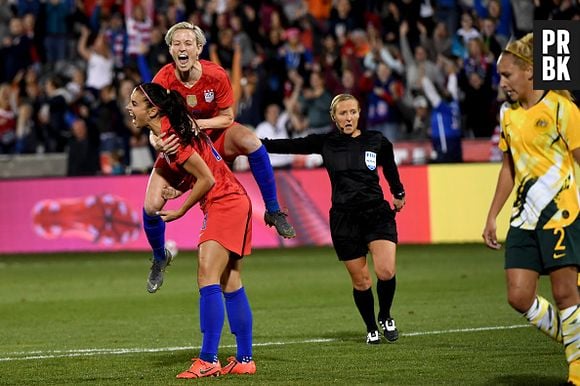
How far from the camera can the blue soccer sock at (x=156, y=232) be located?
1059 cm

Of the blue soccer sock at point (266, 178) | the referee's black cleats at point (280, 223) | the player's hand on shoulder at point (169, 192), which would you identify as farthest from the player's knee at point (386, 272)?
the player's hand on shoulder at point (169, 192)

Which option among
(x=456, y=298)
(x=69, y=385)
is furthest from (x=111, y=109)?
(x=69, y=385)

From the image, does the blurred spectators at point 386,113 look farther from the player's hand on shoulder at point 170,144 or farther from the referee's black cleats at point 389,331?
the player's hand on shoulder at point 170,144

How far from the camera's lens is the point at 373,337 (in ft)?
36.1

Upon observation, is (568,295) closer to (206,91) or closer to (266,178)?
(266,178)

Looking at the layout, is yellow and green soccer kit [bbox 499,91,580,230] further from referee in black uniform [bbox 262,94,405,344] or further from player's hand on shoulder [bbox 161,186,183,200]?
referee in black uniform [bbox 262,94,405,344]

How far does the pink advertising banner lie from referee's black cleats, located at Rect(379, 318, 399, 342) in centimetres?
1108

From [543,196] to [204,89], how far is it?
11.1 feet

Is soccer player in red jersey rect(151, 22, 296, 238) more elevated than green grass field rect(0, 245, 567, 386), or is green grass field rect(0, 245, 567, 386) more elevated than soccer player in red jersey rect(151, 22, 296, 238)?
soccer player in red jersey rect(151, 22, 296, 238)

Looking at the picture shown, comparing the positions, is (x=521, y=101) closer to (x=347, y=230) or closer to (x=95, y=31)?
(x=347, y=230)

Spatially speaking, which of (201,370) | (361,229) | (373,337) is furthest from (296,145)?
(201,370)

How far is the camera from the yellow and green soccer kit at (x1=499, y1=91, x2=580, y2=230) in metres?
7.78

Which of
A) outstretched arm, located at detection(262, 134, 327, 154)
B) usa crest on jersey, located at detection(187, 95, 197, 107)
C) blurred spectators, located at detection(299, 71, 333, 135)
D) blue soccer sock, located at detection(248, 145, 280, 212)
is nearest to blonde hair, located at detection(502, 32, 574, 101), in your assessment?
usa crest on jersey, located at detection(187, 95, 197, 107)

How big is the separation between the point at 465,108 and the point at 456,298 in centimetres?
833
